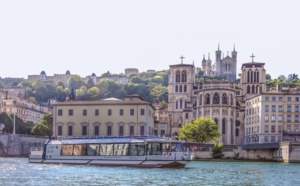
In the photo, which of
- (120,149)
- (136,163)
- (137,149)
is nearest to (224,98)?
(120,149)

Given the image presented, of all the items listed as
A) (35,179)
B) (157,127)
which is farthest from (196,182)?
(157,127)

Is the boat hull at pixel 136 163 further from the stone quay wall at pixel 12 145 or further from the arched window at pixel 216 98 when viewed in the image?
the arched window at pixel 216 98

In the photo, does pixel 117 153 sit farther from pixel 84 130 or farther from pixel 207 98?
pixel 207 98

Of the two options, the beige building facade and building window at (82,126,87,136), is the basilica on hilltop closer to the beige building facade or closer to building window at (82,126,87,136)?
the beige building facade

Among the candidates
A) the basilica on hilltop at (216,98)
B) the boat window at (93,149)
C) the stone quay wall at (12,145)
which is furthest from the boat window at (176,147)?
the basilica on hilltop at (216,98)

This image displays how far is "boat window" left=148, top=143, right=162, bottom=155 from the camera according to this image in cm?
7375

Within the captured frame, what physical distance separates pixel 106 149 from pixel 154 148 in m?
6.96

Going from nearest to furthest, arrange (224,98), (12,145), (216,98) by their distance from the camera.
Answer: (12,145), (224,98), (216,98)

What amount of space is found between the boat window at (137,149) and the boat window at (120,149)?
722 millimetres

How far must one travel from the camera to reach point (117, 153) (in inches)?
3022

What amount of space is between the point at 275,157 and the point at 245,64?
205 ft

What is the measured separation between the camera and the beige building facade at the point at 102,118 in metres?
121

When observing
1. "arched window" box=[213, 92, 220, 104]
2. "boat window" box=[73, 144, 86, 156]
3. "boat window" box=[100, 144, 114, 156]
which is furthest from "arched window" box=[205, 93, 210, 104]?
"boat window" box=[100, 144, 114, 156]

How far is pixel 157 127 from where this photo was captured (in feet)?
582
